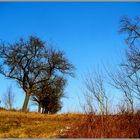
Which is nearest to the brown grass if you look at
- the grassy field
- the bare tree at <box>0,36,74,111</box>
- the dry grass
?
the grassy field

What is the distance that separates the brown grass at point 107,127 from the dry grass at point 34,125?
0.33 m

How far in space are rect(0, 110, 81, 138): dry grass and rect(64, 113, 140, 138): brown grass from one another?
326mm

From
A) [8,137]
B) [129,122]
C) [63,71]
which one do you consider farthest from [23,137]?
[63,71]

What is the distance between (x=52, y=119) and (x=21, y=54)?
5.70m

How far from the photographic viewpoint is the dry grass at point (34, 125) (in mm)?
6492

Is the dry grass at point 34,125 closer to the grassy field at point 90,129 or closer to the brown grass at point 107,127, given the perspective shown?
the grassy field at point 90,129

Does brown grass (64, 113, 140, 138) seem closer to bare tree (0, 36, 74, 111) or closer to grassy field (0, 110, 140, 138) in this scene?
grassy field (0, 110, 140, 138)

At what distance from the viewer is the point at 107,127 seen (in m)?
6.16

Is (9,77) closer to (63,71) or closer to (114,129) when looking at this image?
(63,71)

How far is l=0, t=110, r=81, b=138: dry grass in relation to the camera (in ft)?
21.3

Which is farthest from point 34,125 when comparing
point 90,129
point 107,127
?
point 107,127

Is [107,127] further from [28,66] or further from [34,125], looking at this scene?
[28,66]

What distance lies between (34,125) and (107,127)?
1772 millimetres

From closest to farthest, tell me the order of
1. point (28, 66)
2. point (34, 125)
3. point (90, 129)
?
point (90, 129) < point (34, 125) < point (28, 66)
